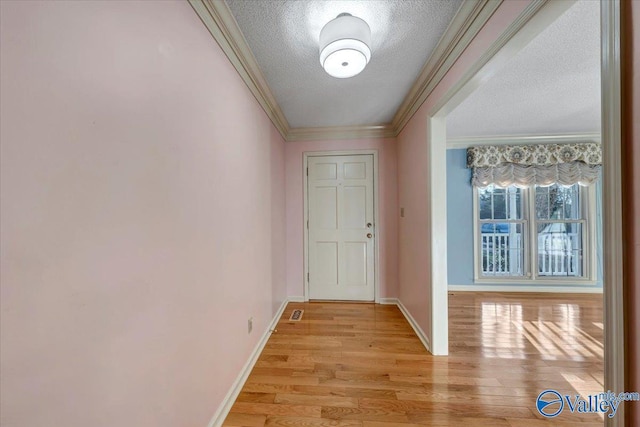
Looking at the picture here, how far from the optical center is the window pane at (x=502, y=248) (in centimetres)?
400

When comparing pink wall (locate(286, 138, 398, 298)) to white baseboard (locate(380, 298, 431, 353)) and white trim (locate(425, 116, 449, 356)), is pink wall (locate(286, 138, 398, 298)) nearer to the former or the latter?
white baseboard (locate(380, 298, 431, 353))

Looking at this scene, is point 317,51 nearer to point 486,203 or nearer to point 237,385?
point 237,385

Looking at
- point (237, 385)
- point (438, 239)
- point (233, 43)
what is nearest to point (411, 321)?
point (438, 239)

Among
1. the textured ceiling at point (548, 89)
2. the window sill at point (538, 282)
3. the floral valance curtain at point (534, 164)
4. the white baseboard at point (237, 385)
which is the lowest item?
the white baseboard at point (237, 385)

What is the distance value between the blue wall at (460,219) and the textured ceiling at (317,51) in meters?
1.91

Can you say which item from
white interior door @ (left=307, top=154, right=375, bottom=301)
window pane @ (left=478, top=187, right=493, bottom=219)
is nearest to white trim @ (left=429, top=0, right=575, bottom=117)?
white interior door @ (left=307, top=154, right=375, bottom=301)

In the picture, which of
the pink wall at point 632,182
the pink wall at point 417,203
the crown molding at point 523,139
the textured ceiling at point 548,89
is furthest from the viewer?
the crown molding at point 523,139

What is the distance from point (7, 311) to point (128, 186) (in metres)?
0.43

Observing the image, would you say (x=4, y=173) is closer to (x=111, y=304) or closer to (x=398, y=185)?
(x=111, y=304)

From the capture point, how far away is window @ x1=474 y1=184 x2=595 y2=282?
12.7ft

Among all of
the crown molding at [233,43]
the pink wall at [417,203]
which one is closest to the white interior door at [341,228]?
the pink wall at [417,203]

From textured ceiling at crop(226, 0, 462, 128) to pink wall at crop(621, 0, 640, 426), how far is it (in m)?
0.98

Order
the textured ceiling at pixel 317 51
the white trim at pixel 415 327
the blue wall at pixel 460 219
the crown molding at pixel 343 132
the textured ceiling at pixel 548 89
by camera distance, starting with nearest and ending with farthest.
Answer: the textured ceiling at pixel 317 51, the textured ceiling at pixel 548 89, the white trim at pixel 415 327, the crown molding at pixel 343 132, the blue wall at pixel 460 219

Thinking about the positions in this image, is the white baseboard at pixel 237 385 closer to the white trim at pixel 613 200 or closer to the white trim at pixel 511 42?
the white trim at pixel 613 200
